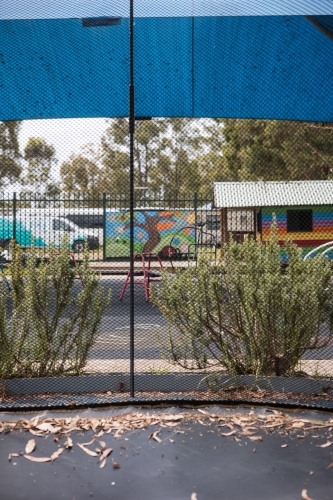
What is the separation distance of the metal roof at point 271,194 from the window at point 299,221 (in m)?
0.96

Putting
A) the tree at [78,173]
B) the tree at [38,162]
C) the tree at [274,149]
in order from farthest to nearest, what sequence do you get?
1. the tree at [274,149]
2. the tree at [78,173]
3. the tree at [38,162]

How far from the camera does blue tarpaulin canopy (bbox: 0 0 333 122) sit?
4379 millimetres

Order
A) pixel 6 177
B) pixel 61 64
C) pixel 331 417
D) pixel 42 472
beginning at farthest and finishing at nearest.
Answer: pixel 6 177, pixel 61 64, pixel 331 417, pixel 42 472

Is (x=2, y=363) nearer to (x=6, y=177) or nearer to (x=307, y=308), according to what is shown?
(x=307, y=308)

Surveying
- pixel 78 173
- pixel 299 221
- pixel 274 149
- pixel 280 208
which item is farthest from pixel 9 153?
pixel 299 221

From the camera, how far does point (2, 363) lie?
4.14m

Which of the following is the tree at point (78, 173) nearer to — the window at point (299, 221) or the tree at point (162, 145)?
the tree at point (162, 145)

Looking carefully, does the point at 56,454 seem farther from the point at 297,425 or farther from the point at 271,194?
the point at 271,194

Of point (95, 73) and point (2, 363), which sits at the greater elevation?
point (95, 73)

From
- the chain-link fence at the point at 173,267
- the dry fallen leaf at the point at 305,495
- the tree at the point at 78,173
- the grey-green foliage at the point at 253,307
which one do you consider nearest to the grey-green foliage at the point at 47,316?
the chain-link fence at the point at 173,267

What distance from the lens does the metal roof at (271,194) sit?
11.1m

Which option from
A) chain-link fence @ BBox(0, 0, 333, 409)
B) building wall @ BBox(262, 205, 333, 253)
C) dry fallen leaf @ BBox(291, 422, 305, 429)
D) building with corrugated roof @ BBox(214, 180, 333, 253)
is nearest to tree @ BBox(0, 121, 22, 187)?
chain-link fence @ BBox(0, 0, 333, 409)

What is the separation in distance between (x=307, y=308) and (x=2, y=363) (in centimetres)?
201

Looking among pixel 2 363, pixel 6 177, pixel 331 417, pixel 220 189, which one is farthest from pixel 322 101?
pixel 220 189
